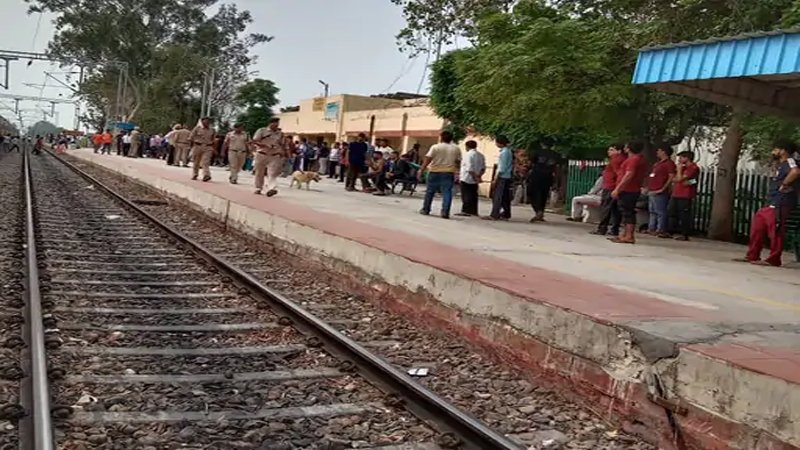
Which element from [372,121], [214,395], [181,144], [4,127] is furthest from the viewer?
[4,127]

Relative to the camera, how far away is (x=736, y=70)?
885cm

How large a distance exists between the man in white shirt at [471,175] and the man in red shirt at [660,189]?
9.60ft

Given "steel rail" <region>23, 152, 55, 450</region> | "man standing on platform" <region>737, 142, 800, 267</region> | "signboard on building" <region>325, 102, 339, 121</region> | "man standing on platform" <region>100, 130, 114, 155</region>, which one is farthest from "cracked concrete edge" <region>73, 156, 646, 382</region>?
"signboard on building" <region>325, 102, 339, 121</region>

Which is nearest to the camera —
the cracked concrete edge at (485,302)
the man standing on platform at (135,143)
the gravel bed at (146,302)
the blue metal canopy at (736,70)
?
the cracked concrete edge at (485,302)

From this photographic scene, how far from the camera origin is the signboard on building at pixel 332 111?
51500 mm

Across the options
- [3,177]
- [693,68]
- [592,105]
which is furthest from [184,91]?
[693,68]

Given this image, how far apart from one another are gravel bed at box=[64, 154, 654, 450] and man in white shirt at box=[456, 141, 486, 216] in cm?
522

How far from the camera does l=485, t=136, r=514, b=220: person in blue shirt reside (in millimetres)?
14273

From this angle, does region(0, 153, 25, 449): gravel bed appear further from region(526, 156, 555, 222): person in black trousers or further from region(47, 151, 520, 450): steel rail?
region(526, 156, 555, 222): person in black trousers

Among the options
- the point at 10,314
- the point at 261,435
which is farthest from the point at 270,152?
the point at 261,435

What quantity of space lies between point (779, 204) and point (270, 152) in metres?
10.00

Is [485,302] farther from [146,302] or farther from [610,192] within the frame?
[610,192]

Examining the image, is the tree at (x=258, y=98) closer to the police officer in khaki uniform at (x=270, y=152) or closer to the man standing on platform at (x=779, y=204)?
the police officer in khaki uniform at (x=270, y=152)

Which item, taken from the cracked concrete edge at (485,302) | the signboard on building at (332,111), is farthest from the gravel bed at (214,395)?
the signboard on building at (332,111)
